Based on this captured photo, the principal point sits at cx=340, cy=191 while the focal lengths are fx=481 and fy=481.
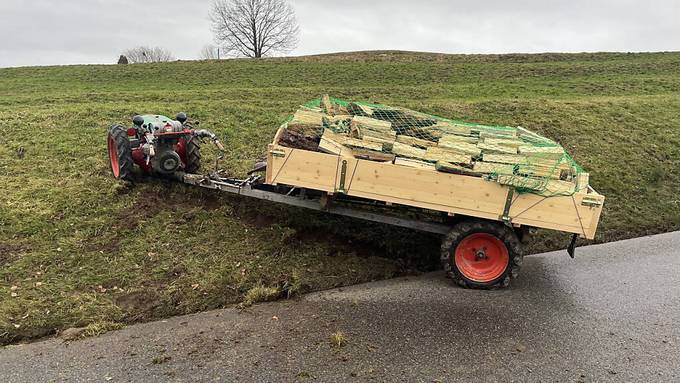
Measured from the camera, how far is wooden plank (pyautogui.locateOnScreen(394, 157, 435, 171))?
16.8 ft

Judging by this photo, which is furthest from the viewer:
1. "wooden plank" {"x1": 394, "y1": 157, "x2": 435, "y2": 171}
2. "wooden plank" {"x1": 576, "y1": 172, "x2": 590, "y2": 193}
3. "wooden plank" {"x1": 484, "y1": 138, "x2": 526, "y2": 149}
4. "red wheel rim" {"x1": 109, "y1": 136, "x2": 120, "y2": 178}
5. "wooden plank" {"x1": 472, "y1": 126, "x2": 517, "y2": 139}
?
"red wheel rim" {"x1": 109, "y1": 136, "x2": 120, "y2": 178}

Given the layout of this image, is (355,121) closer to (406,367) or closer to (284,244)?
(284,244)

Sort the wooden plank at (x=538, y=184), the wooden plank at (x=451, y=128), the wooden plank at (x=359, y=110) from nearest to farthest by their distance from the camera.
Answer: the wooden plank at (x=538, y=184) < the wooden plank at (x=451, y=128) < the wooden plank at (x=359, y=110)

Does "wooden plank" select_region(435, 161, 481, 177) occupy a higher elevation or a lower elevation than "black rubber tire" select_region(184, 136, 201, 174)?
higher

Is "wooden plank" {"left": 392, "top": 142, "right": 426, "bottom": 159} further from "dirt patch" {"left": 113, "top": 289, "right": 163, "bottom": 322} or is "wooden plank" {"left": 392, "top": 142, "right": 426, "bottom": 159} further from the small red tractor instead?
"dirt patch" {"left": 113, "top": 289, "right": 163, "bottom": 322}

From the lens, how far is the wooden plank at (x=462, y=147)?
5427 millimetres

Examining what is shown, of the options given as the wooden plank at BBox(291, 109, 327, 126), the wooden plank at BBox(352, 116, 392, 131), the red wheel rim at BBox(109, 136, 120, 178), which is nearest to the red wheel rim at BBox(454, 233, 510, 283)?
the wooden plank at BBox(352, 116, 392, 131)

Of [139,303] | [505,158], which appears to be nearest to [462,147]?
[505,158]

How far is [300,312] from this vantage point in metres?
4.79

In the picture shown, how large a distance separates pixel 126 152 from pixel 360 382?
189 inches

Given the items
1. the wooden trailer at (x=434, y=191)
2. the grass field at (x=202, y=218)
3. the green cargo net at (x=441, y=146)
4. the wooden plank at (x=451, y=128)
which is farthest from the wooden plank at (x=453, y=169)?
the grass field at (x=202, y=218)

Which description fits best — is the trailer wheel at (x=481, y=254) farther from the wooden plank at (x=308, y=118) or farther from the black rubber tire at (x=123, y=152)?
the black rubber tire at (x=123, y=152)

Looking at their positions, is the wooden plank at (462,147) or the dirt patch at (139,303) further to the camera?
the wooden plank at (462,147)

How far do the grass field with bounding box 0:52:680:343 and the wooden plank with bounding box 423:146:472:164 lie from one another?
1.48 metres
